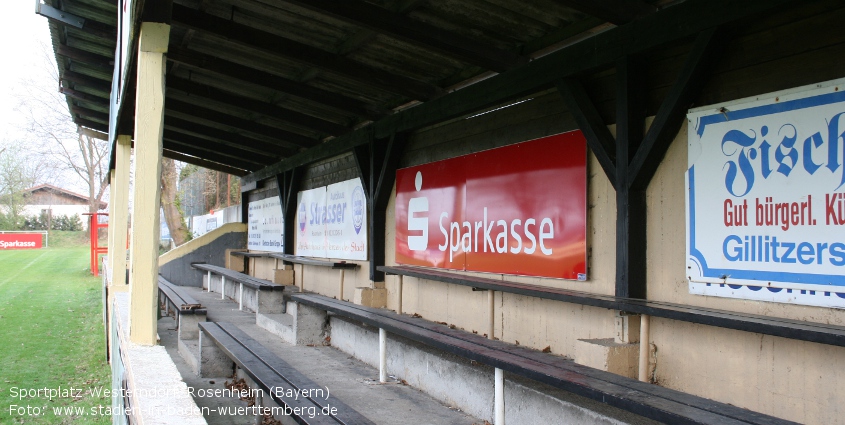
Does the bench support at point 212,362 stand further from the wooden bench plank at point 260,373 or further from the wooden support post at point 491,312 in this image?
the wooden support post at point 491,312

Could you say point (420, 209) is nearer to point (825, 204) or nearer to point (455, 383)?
point (455, 383)

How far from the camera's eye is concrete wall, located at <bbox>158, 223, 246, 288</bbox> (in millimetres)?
13352

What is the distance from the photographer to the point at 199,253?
13320mm

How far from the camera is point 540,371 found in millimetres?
3146

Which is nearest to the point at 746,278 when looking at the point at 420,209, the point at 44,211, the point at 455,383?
the point at 455,383

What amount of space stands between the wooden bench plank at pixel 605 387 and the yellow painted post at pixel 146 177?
5.70 feet

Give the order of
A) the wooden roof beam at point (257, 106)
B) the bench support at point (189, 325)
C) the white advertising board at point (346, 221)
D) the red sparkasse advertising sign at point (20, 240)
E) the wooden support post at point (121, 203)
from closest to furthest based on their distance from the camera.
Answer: the bench support at point (189, 325)
the wooden roof beam at point (257, 106)
the wooden support post at point (121, 203)
the white advertising board at point (346, 221)
the red sparkasse advertising sign at point (20, 240)

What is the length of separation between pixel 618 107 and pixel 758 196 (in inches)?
41.0

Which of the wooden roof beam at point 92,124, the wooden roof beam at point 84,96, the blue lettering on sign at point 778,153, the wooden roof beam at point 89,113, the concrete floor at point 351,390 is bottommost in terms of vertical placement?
the concrete floor at point 351,390

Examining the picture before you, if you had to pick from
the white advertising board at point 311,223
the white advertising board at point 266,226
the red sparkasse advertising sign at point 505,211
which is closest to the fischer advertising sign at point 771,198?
the red sparkasse advertising sign at point 505,211

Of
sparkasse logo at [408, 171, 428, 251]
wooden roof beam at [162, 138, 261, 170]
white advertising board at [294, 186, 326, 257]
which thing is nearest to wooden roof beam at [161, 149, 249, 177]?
wooden roof beam at [162, 138, 261, 170]

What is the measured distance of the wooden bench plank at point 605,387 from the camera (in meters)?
2.38

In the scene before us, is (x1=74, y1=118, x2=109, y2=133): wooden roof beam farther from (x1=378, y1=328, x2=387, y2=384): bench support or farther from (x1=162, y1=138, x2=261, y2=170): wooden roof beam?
(x1=378, y1=328, x2=387, y2=384): bench support

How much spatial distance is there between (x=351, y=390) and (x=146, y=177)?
2265 millimetres
